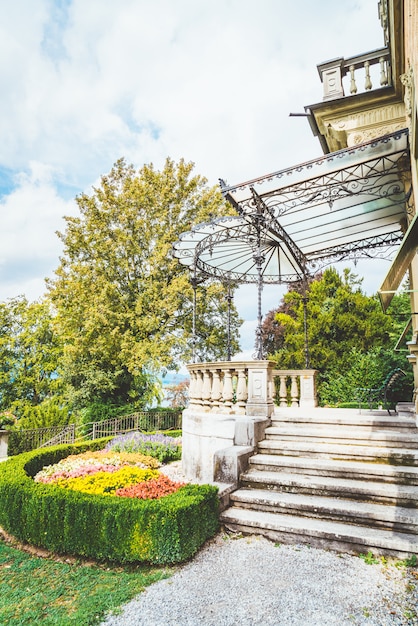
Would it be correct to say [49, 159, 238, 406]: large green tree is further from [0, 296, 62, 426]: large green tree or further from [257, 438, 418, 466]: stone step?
[257, 438, 418, 466]: stone step

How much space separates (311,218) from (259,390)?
4.63 m

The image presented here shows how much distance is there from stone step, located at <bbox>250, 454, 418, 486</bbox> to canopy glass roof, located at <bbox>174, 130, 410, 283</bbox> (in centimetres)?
364

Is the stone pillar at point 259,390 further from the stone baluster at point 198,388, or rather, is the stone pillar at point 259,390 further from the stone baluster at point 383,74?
the stone baluster at point 383,74

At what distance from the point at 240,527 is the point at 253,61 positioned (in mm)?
6781

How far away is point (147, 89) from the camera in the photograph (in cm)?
649

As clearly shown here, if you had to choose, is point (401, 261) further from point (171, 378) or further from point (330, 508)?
point (171, 378)

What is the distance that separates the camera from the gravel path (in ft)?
9.19

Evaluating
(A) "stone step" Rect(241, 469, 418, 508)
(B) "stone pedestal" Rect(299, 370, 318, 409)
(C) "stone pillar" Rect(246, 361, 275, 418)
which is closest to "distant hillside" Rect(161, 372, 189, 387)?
(B) "stone pedestal" Rect(299, 370, 318, 409)

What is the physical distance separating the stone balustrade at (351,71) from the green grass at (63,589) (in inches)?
383

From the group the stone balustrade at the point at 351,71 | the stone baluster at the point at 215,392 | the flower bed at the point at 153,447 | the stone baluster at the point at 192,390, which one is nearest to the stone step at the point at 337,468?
the stone baluster at the point at 215,392

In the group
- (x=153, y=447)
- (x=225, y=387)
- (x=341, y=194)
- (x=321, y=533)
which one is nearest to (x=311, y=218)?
(x=341, y=194)

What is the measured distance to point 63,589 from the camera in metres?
3.44

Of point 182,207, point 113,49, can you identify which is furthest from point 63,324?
point 113,49

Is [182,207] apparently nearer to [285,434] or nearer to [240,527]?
[285,434]
